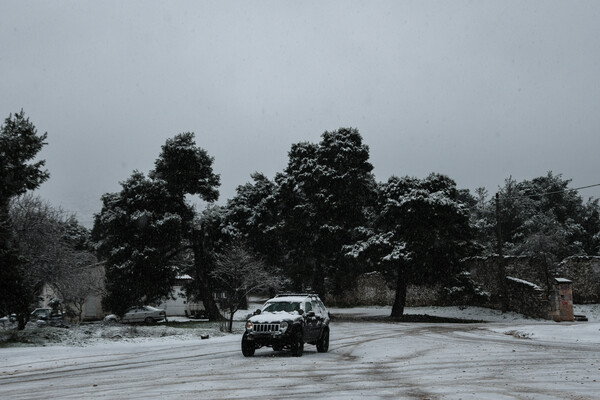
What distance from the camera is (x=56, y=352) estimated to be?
2094cm

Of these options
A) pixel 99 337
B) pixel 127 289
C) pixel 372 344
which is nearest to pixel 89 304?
pixel 127 289

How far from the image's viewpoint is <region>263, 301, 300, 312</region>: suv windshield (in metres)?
18.4

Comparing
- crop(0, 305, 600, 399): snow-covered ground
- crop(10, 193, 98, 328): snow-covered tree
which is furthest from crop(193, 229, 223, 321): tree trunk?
crop(0, 305, 600, 399): snow-covered ground

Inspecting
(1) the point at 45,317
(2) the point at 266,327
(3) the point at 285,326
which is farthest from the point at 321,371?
(1) the point at 45,317

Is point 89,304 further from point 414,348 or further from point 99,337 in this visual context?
point 414,348

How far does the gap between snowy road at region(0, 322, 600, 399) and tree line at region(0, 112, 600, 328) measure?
15989 millimetres

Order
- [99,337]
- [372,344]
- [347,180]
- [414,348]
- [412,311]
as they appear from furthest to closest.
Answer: [412,311] < [347,180] < [99,337] < [372,344] < [414,348]

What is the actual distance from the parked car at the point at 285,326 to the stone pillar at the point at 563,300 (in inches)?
846

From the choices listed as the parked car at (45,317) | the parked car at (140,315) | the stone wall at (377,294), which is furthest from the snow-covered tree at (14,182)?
the stone wall at (377,294)

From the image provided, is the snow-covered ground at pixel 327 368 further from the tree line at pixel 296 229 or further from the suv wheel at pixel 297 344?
the tree line at pixel 296 229

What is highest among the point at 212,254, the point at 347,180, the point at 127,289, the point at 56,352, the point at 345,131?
the point at 345,131

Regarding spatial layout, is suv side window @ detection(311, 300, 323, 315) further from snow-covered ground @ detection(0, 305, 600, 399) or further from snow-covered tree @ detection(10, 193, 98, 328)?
snow-covered tree @ detection(10, 193, 98, 328)

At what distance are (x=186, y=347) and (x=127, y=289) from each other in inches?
751

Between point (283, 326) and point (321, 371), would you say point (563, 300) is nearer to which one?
point (283, 326)
